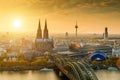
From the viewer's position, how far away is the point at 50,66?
522 inches

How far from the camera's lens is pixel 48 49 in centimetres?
1820

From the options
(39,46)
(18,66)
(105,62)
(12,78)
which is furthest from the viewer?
(39,46)

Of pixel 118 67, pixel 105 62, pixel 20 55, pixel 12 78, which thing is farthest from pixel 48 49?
pixel 12 78

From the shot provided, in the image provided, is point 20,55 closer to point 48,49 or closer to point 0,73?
point 48,49

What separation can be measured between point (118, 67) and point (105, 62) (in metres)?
1.29

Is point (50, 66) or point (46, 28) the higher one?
point (46, 28)

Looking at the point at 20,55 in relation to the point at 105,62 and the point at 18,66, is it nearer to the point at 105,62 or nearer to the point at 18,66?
the point at 18,66

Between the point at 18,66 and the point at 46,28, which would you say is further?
the point at 46,28

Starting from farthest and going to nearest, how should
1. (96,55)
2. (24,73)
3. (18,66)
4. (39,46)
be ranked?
(39,46) → (96,55) → (18,66) → (24,73)

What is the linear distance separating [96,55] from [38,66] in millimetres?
4287

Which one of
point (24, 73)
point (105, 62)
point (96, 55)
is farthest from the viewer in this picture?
point (96, 55)

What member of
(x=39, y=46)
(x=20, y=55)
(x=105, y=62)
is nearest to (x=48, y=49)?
(x=39, y=46)

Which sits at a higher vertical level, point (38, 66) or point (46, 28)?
point (46, 28)

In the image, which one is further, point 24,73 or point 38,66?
point 38,66
